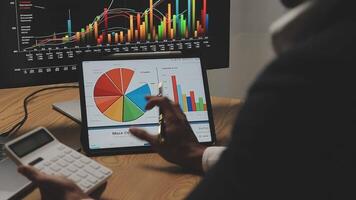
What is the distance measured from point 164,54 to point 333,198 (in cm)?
80

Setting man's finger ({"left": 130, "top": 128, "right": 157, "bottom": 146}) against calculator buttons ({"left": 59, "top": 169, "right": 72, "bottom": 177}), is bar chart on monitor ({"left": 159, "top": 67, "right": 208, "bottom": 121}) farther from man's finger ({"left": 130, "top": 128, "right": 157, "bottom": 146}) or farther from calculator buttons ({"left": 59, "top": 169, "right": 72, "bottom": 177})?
calculator buttons ({"left": 59, "top": 169, "right": 72, "bottom": 177})

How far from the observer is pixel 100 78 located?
1214 mm

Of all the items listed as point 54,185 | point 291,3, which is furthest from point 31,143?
point 291,3

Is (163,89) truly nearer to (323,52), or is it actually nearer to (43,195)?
(43,195)

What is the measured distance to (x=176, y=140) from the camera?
110cm

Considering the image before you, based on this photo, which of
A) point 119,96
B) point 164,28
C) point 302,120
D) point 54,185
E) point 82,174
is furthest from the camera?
point 164,28

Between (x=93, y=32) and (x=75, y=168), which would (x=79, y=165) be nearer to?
(x=75, y=168)

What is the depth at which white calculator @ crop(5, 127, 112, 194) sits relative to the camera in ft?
3.09

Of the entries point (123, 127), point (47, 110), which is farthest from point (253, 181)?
point (47, 110)

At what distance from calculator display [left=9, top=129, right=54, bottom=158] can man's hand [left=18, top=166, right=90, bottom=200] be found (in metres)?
0.10

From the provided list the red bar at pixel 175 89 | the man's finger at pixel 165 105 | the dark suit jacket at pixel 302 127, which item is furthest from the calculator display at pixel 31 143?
the dark suit jacket at pixel 302 127

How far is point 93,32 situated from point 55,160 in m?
0.41

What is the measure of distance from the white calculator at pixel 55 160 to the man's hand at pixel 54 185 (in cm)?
6

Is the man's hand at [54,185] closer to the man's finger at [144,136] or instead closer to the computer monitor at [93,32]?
the man's finger at [144,136]
